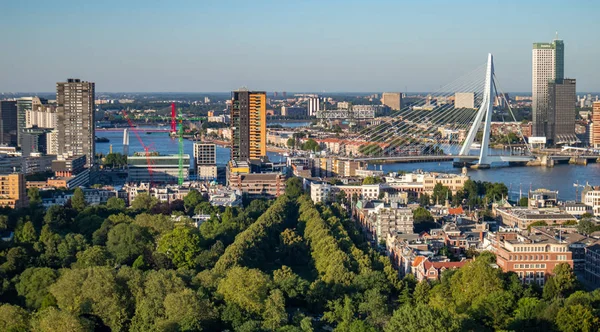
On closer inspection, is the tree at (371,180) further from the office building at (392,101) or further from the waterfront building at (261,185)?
the office building at (392,101)

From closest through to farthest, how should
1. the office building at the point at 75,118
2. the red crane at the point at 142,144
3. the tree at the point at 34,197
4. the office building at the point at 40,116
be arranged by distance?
the tree at the point at 34,197, the red crane at the point at 142,144, the office building at the point at 75,118, the office building at the point at 40,116

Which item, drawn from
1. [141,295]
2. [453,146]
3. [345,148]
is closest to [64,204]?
[141,295]

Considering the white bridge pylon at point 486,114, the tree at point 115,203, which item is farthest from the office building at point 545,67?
the tree at point 115,203

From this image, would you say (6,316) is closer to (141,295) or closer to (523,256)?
(141,295)

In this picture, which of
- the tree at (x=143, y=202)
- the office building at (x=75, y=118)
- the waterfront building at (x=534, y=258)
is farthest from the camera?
the office building at (x=75, y=118)

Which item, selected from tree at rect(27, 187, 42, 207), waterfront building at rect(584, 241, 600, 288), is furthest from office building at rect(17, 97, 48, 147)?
waterfront building at rect(584, 241, 600, 288)

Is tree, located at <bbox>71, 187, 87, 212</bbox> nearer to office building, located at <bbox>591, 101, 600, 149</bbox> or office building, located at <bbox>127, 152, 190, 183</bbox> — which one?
office building, located at <bbox>127, 152, 190, 183</bbox>
